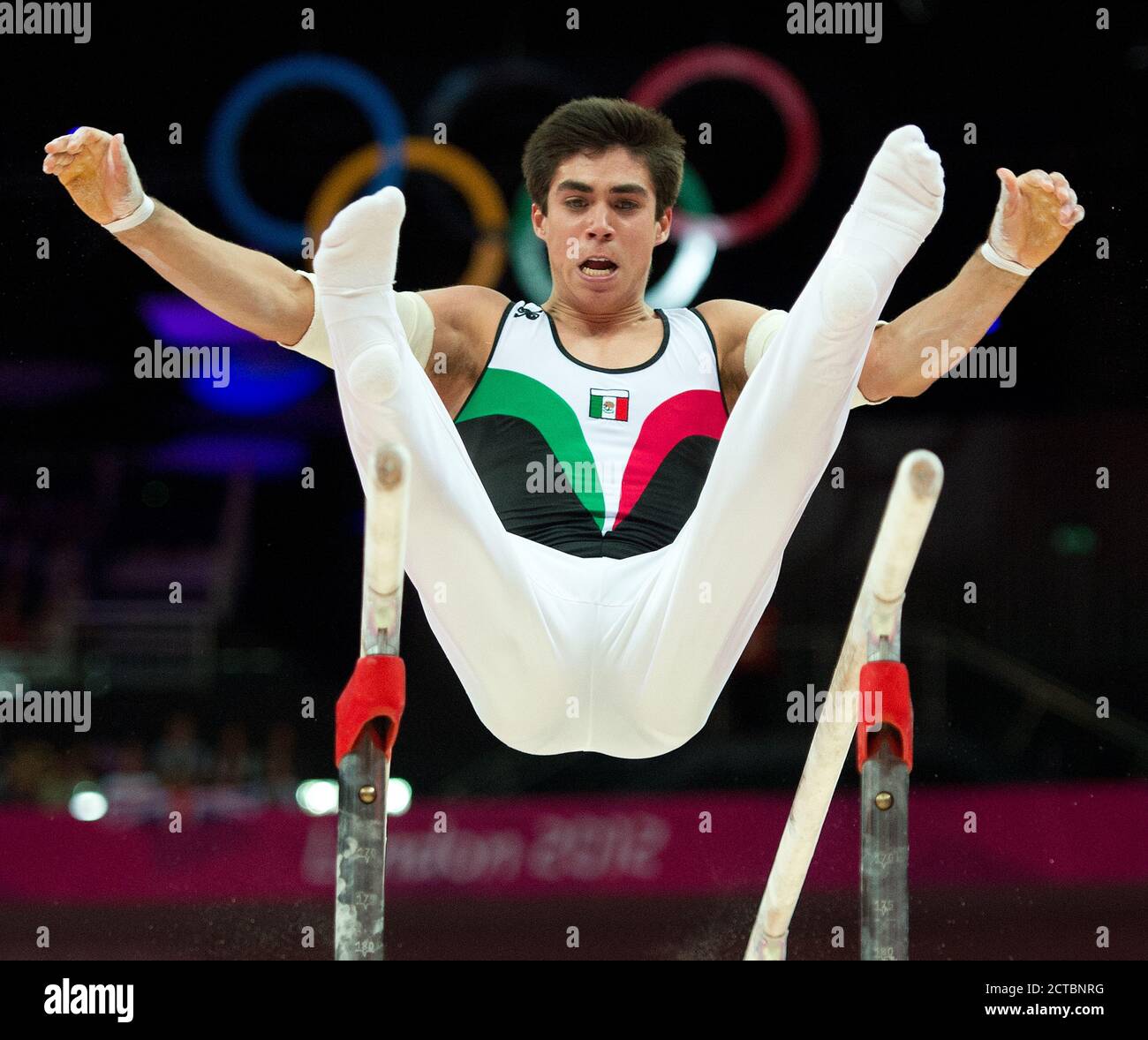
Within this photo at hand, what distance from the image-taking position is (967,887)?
5461 mm

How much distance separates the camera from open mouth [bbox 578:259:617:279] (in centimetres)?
347

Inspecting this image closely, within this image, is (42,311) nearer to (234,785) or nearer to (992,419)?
(234,785)

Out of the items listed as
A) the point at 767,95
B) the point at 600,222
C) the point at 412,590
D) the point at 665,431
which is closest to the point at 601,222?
the point at 600,222

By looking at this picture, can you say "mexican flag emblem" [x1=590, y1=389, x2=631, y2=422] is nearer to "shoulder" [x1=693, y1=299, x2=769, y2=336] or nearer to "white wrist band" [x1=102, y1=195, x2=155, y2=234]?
"shoulder" [x1=693, y1=299, x2=769, y2=336]

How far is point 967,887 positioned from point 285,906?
8.30ft

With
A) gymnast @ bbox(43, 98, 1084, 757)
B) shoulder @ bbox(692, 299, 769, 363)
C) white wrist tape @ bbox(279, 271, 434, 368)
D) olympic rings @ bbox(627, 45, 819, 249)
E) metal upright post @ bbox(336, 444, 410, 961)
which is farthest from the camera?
olympic rings @ bbox(627, 45, 819, 249)

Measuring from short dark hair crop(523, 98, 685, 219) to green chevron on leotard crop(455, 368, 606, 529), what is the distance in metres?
0.49

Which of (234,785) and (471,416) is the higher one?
(471,416)

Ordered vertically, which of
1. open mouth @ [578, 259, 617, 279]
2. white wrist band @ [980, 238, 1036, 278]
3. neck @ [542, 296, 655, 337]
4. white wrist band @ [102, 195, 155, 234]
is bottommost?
neck @ [542, 296, 655, 337]

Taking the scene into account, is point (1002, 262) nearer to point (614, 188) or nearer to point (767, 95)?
point (614, 188)

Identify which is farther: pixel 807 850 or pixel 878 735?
pixel 807 850

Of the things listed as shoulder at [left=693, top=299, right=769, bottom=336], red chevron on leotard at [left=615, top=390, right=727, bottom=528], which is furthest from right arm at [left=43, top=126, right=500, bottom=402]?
shoulder at [left=693, top=299, right=769, bottom=336]

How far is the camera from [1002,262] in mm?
3131

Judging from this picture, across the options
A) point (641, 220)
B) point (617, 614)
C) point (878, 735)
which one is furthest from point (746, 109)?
point (878, 735)
